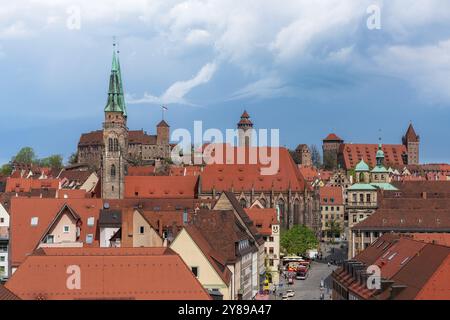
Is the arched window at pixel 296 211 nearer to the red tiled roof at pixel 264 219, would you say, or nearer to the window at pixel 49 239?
the red tiled roof at pixel 264 219

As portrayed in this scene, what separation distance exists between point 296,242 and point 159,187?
31.0 m

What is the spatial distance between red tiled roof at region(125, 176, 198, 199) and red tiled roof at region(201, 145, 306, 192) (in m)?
7.95

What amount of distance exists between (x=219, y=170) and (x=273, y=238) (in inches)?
1851

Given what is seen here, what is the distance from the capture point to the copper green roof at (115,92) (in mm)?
136500

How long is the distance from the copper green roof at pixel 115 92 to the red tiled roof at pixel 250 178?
20485 millimetres

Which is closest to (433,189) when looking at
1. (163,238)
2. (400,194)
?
(400,194)

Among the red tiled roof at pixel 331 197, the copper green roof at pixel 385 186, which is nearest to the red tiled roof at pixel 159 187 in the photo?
the copper green roof at pixel 385 186

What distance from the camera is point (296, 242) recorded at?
375 ft

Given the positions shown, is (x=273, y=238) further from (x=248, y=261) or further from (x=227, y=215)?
(x=227, y=215)

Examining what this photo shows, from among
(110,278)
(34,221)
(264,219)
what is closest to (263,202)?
(264,219)

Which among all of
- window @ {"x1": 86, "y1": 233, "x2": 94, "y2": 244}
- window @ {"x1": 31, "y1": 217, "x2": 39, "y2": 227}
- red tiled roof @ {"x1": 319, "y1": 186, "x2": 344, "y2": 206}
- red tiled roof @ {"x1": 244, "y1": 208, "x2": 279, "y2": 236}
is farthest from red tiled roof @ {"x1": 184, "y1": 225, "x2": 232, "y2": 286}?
red tiled roof @ {"x1": 319, "y1": 186, "x2": 344, "y2": 206}

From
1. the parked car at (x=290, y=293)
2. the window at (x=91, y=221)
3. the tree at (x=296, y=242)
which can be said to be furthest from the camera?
the tree at (x=296, y=242)

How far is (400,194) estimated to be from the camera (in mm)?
128375

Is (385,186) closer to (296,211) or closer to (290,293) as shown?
(296,211)
